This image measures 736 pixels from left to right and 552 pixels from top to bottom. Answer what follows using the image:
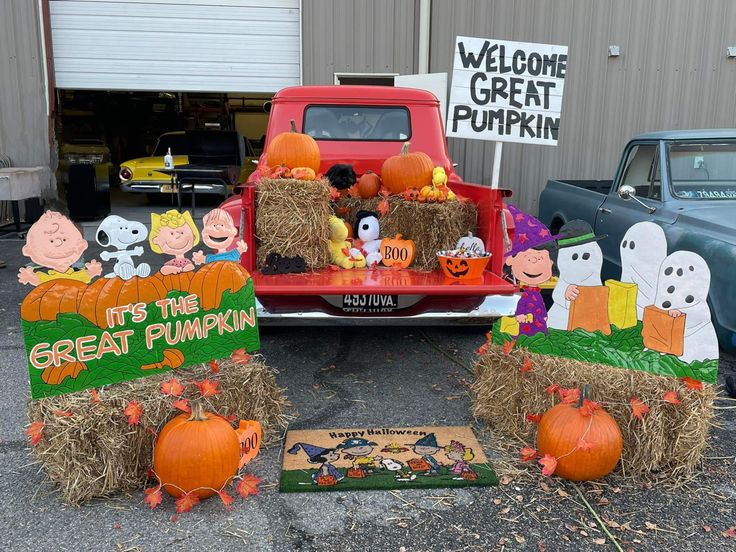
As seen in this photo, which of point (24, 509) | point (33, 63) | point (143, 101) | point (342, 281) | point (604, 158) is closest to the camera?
point (24, 509)

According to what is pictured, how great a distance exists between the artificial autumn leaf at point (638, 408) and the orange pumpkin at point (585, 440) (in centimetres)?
11

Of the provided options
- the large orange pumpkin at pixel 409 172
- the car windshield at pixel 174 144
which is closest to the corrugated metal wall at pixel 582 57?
the car windshield at pixel 174 144

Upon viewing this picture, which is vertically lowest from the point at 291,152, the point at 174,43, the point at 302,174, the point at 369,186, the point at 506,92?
the point at 369,186

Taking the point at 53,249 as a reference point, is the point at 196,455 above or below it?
below

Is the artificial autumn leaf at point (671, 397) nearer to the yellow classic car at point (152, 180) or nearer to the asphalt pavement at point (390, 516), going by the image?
the asphalt pavement at point (390, 516)

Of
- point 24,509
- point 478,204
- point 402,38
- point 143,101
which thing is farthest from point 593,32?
point 143,101

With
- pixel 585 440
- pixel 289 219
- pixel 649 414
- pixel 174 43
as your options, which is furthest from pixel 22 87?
pixel 649 414

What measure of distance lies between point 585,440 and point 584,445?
0.09 ft

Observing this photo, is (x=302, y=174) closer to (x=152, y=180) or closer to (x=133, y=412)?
(x=133, y=412)

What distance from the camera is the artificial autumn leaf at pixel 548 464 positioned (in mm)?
2904

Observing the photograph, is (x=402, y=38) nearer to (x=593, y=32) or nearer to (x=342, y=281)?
(x=593, y=32)

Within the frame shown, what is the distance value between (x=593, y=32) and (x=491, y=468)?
918 cm

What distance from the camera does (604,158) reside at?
1047cm

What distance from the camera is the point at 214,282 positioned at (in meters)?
3.18
